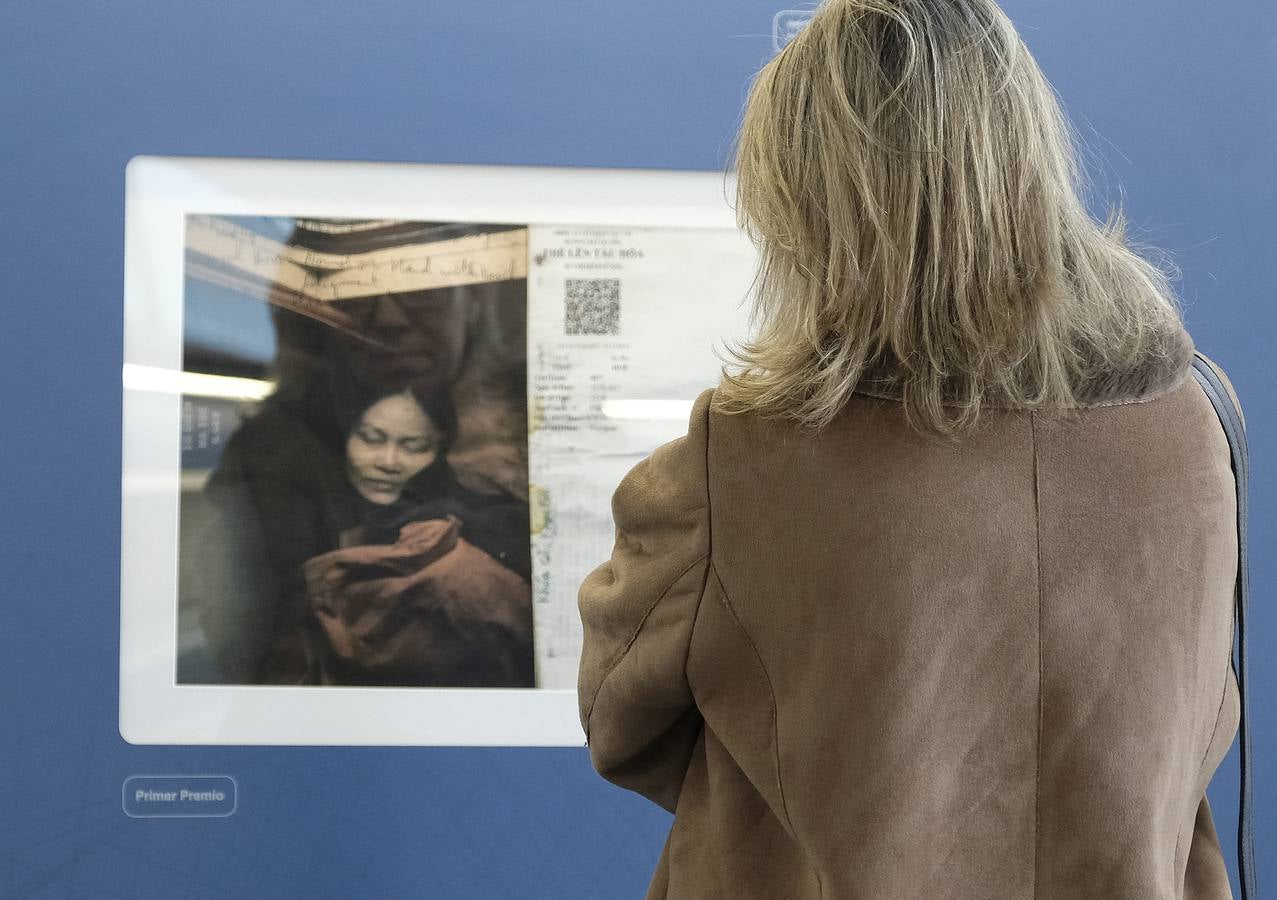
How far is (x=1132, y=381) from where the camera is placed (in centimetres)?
84

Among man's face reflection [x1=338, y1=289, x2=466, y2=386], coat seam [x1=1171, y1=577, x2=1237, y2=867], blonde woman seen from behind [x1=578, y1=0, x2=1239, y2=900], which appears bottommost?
coat seam [x1=1171, y1=577, x2=1237, y2=867]

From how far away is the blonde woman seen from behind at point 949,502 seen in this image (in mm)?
814

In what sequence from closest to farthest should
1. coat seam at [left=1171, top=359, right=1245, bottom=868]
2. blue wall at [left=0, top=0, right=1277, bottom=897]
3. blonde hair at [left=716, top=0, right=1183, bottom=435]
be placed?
blonde hair at [left=716, top=0, right=1183, bottom=435], coat seam at [left=1171, top=359, right=1245, bottom=868], blue wall at [left=0, top=0, right=1277, bottom=897]

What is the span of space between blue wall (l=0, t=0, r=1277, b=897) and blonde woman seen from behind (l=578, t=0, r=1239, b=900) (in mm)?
903

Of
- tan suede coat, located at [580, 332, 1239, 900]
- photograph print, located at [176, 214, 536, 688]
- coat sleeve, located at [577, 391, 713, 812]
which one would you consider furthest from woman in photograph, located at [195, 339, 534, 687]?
tan suede coat, located at [580, 332, 1239, 900]

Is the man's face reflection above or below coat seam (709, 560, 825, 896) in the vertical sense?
above

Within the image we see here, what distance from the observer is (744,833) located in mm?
→ 955

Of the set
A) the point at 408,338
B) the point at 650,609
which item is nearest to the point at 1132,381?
the point at 650,609

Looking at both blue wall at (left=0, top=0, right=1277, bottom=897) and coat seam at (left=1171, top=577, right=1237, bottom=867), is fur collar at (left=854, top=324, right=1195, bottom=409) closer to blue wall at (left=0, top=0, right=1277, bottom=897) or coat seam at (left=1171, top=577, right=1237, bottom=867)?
coat seam at (left=1171, top=577, right=1237, bottom=867)

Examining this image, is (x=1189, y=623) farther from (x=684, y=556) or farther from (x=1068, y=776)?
(x=684, y=556)

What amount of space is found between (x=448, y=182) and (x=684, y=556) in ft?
3.39

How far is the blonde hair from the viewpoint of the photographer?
0.81m

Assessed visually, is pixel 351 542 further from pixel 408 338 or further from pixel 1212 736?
pixel 1212 736

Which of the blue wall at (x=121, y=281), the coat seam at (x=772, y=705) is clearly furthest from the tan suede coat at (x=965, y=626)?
the blue wall at (x=121, y=281)
